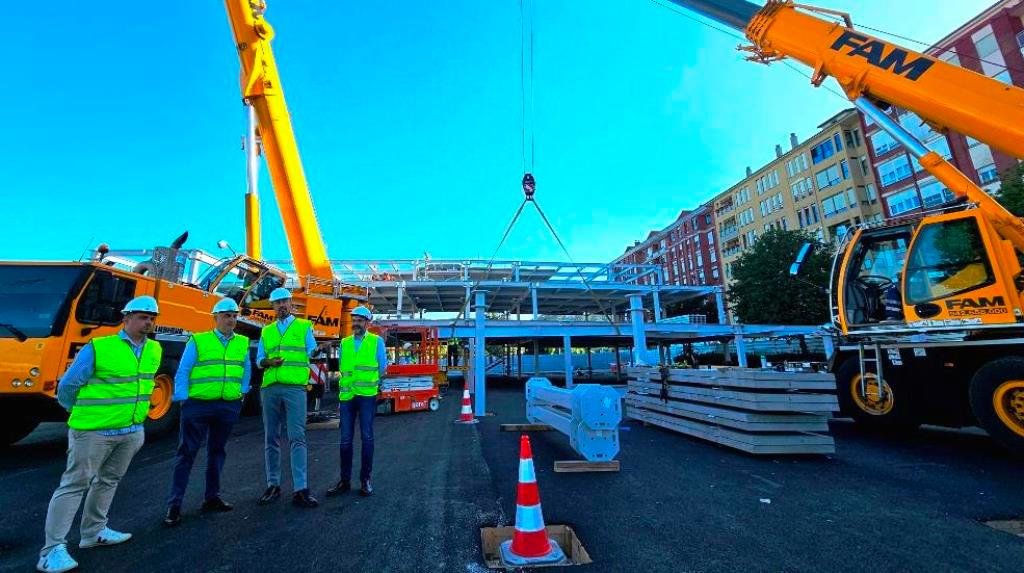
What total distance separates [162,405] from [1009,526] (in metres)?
10.8

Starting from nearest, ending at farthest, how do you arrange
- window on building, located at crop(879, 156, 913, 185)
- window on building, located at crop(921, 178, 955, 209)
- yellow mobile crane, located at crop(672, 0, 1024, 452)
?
yellow mobile crane, located at crop(672, 0, 1024, 452)
window on building, located at crop(921, 178, 955, 209)
window on building, located at crop(879, 156, 913, 185)

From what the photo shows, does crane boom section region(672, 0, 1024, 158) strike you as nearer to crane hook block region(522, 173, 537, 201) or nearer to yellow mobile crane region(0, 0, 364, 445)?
crane hook block region(522, 173, 537, 201)

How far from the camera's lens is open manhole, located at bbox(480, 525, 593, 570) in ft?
9.49

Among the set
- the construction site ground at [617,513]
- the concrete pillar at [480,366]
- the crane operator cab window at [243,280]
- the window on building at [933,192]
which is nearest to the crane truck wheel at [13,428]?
the construction site ground at [617,513]

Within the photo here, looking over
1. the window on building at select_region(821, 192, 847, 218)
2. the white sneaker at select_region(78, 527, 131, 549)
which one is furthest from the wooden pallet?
the window on building at select_region(821, 192, 847, 218)

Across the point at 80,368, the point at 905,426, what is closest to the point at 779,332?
the point at 905,426

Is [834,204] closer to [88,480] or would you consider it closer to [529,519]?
[529,519]

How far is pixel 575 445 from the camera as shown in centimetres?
536

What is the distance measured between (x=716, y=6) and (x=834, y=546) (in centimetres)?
944

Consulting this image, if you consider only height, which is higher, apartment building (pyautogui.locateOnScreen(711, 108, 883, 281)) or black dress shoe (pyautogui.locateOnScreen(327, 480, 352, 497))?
apartment building (pyautogui.locateOnScreen(711, 108, 883, 281))

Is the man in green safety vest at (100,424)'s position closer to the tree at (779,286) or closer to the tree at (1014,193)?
the tree at (1014,193)

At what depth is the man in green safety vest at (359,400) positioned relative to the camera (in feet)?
14.6

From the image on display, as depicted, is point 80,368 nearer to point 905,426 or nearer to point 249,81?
point 249,81

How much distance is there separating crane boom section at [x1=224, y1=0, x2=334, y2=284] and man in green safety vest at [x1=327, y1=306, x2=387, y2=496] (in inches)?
292
